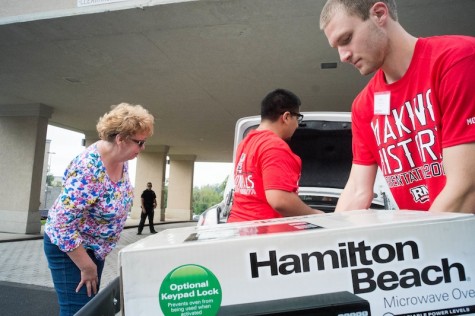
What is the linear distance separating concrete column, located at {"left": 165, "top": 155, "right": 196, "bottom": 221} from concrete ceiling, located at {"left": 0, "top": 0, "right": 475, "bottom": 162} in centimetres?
1244

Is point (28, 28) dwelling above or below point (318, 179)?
above

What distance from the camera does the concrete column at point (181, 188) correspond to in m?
23.8

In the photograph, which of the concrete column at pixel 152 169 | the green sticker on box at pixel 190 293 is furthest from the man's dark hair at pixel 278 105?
the concrete column at pixel 152 169

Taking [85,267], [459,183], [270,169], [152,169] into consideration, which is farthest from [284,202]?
[152,169]

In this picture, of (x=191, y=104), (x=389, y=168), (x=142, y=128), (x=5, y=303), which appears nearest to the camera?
(x=389, y=168)

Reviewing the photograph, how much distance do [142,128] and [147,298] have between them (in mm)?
1632

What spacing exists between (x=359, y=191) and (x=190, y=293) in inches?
47.0

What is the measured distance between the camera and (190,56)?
6859 mm

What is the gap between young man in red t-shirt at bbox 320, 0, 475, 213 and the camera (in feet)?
3.43

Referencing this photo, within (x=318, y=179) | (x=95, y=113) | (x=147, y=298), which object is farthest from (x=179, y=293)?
(x=95, y=113)

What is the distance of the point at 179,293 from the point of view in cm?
63

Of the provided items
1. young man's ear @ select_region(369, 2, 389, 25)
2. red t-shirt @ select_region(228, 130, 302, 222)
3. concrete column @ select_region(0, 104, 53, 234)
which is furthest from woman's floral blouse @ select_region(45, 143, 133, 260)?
concrete column @ select_region(0, 104, 53, 234)

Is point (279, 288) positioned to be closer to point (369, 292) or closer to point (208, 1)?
point (369, 292)

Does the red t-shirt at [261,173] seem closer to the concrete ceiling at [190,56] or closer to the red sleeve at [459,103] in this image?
the red sleeve at [459,103]
